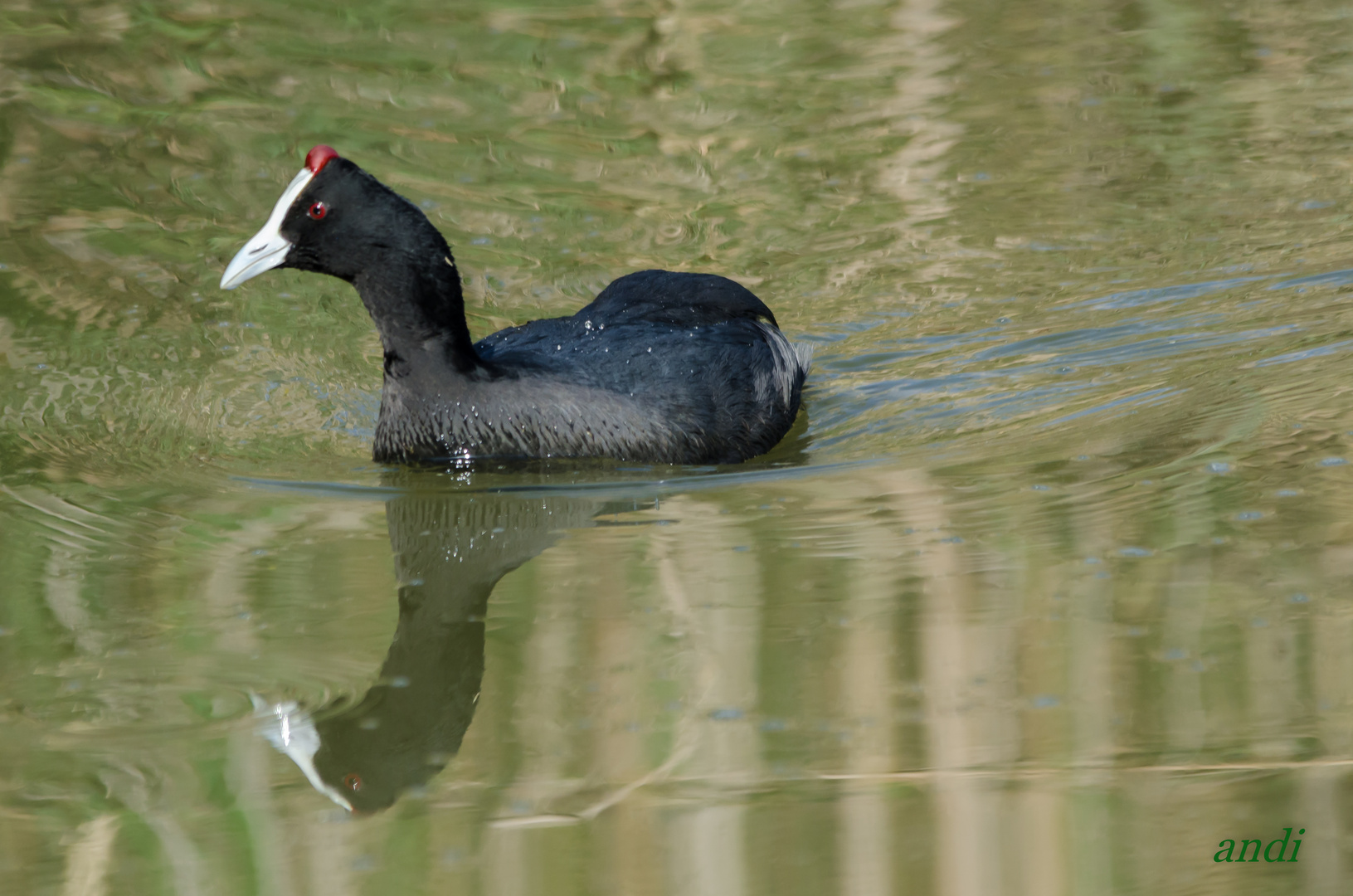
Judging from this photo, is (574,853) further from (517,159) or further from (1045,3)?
(1045,3)

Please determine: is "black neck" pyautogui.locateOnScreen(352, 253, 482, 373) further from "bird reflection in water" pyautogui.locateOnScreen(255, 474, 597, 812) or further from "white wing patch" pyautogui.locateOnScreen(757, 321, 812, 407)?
"white wing patch" pyautogui.locateOnScreen(757, 321, 812, 407)

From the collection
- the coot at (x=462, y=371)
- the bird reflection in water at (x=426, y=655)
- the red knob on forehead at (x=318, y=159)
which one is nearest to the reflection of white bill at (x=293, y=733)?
the bird reflection in water at (x=426, y=655)

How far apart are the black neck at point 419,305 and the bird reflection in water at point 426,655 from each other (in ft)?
1.32

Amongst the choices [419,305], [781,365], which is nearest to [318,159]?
[419,305]

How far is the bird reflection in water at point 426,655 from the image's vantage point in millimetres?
3344

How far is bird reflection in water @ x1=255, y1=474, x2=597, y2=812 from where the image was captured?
334 centimetres

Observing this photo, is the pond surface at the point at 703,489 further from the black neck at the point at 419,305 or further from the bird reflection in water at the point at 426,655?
the black neck at the point at 419,305

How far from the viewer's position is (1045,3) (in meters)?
10.4

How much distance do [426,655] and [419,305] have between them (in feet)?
5.13

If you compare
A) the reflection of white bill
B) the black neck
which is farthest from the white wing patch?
the reflection of white bill

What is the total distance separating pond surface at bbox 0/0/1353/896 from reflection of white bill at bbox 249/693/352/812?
0.05ft

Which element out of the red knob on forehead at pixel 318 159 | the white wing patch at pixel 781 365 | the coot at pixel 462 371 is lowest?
the white wing patch at pixel 781 365

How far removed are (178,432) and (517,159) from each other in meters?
3.05

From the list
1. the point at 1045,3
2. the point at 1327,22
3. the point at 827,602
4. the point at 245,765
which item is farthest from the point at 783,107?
the point at 245,765
